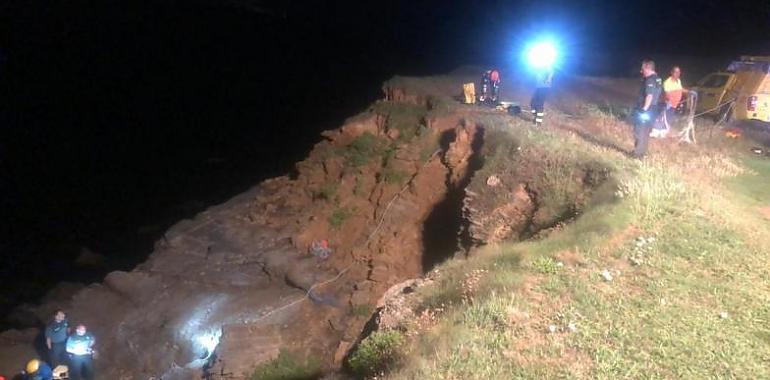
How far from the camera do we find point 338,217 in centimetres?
1820

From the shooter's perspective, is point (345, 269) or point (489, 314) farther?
point (345, 269)

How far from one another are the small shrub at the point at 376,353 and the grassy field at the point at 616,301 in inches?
1.1

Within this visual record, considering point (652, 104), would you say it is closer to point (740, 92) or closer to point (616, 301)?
point (616, 301)

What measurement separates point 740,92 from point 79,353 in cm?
1958

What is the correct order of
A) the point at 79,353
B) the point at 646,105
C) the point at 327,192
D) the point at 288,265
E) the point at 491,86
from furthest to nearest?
the point at 491,86 < the point at 327,192 < the point at 288,265 < the point at 79,353 < the point at 646,105

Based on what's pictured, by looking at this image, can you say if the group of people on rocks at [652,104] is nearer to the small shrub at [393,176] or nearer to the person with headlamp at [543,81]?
the person with headlamp at [543,81]

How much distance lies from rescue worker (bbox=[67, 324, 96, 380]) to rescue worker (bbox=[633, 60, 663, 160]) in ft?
41.5

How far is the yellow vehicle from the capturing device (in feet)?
56.4

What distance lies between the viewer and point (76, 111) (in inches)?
1973

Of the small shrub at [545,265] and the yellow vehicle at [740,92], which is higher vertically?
the yellow vehicle at [740,92]

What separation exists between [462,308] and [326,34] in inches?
1650

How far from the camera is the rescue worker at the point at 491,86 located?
18.8 m

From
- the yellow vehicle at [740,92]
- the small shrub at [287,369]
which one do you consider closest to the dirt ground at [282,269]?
the small shrub at [287,369]

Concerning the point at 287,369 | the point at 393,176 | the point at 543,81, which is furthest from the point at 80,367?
the point at 543,81
